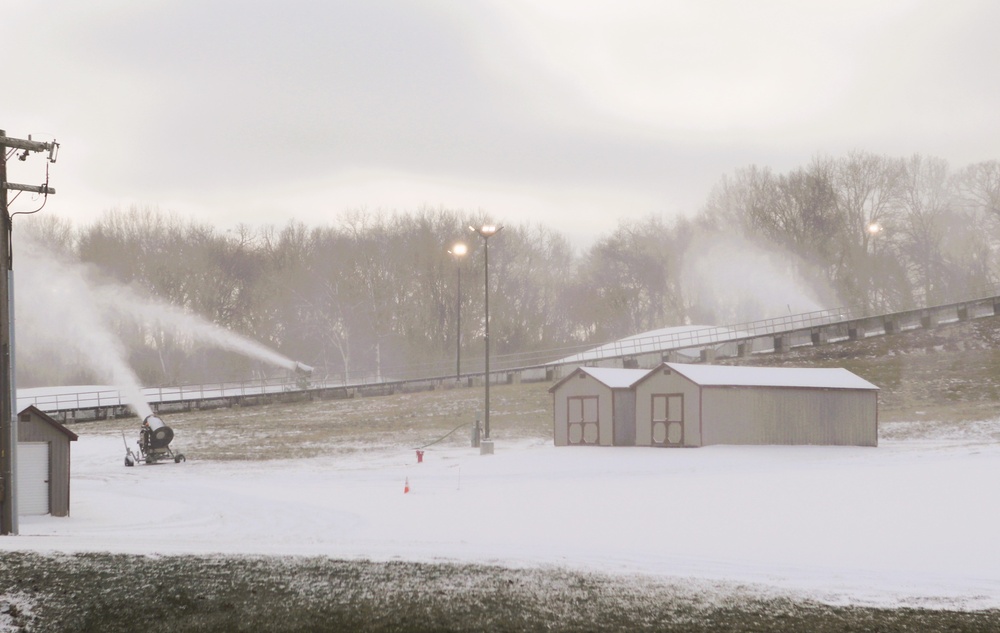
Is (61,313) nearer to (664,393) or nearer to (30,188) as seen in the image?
(664,393)

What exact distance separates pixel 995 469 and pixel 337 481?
70.6 feet

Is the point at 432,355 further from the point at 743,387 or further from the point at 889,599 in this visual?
the point at 889,599

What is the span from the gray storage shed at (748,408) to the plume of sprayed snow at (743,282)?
1719 inches

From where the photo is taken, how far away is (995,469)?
31375 millimetres

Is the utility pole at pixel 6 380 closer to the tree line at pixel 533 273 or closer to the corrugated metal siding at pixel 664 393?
the corrugated metal siding at pixel 664 393

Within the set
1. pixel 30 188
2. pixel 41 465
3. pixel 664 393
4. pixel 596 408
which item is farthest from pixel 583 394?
pixel 30 188

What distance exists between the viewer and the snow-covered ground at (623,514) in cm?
1731

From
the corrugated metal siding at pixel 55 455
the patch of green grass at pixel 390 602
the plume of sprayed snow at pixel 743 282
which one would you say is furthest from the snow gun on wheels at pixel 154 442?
the plume of sprayed snow at pixel 743 282

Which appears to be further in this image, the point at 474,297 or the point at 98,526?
the point at 474,297

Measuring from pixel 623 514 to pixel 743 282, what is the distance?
7011 centimetres

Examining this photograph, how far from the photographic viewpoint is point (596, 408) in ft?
148

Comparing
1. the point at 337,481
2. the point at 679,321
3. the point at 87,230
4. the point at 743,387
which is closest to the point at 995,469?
the point at 743,387

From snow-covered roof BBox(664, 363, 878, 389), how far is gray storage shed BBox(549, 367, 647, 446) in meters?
2.79

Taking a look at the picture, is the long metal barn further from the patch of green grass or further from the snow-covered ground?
the patch of green grass
